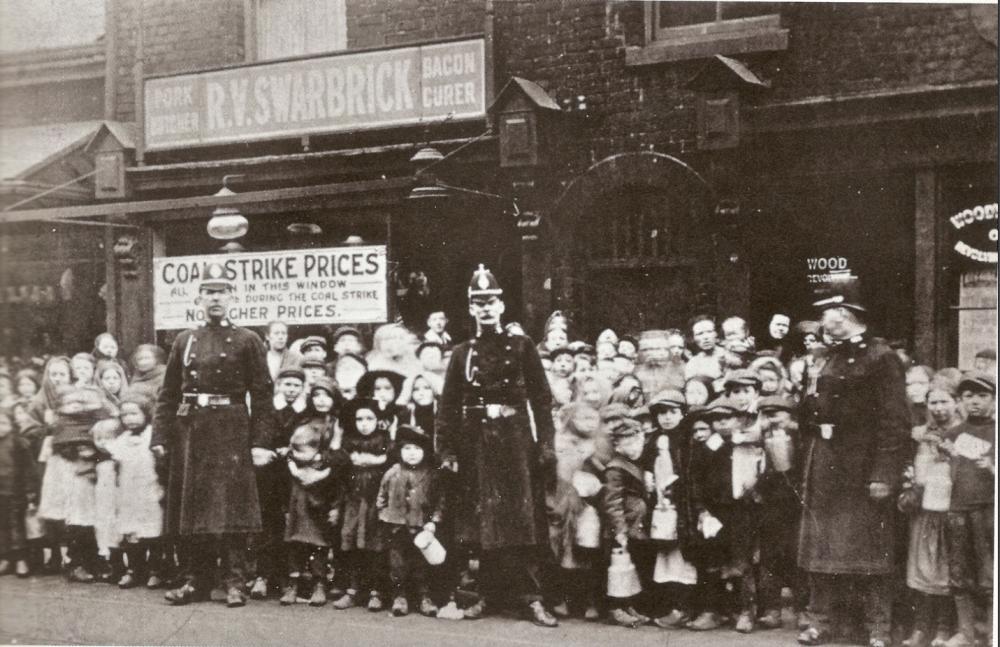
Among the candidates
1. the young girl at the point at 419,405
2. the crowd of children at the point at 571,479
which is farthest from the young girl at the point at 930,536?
the young girl at the point at 419,405

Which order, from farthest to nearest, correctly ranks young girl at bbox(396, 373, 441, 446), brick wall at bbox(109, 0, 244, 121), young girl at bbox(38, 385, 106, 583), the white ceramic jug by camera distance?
1. brick wall at bbox(109, 0, 244, 121)
2. young girl at bbox(38, 385, 106, 583)
3. young girl at bbox(396, 373, 441, 446)
4. the white ceramic jug

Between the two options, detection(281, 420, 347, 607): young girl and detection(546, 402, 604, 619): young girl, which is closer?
detection(546, 402, 604, 619): young girl

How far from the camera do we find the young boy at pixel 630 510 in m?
5.03

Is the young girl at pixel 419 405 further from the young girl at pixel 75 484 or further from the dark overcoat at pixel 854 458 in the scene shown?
the young girl at pixel 75 484

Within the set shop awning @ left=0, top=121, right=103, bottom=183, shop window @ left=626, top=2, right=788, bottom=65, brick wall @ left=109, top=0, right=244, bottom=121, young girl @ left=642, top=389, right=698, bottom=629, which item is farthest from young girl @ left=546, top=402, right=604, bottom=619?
shop awning @ left=0, top=121, right=103, bottom=183

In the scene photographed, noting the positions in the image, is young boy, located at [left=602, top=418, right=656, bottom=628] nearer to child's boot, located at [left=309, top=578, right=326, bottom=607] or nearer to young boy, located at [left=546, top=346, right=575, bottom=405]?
young boy, located at [left=546, top=346, right=575, bottom=405]

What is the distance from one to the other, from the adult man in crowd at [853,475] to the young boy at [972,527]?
10.4 inches

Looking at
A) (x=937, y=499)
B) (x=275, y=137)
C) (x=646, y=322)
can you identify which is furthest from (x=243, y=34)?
(x=937, y=499)

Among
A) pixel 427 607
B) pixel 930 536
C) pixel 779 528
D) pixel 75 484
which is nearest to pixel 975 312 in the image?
pixel 930 536

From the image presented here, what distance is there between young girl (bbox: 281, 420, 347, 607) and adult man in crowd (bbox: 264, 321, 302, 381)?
0.73 metres

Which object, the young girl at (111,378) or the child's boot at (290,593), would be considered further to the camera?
the young girl at (111,378)

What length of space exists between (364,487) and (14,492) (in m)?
2.47

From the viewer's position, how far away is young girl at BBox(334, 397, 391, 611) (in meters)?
5.43

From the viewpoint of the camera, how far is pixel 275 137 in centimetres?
684
